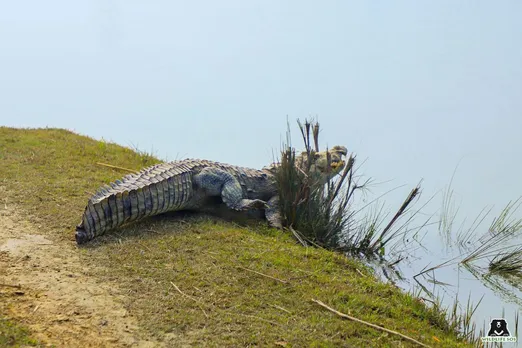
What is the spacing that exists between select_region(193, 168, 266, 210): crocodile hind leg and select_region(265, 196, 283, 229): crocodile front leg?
0.11 metres

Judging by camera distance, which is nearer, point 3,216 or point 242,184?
point 3,216

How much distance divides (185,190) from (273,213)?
1043 mm

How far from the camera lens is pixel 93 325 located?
11.4 ft

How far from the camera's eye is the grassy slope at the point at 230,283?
349 centimetres

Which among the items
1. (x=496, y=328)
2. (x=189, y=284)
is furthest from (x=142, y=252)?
(x=496, y=328)

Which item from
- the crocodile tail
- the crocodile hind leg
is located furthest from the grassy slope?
the crocodile hind leg

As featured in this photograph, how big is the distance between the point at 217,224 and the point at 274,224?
67cm

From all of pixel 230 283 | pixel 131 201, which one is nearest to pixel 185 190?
pixel 131 201

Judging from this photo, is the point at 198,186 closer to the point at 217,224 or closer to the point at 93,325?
the point at 217,224

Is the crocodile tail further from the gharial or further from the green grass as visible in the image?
the green grass

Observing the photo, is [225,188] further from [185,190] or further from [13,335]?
[13,335]

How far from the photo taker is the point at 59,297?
382 centimetres

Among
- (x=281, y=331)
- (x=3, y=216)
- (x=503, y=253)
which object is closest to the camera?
(x=281, y=331)

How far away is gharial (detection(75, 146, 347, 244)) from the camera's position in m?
5.01
